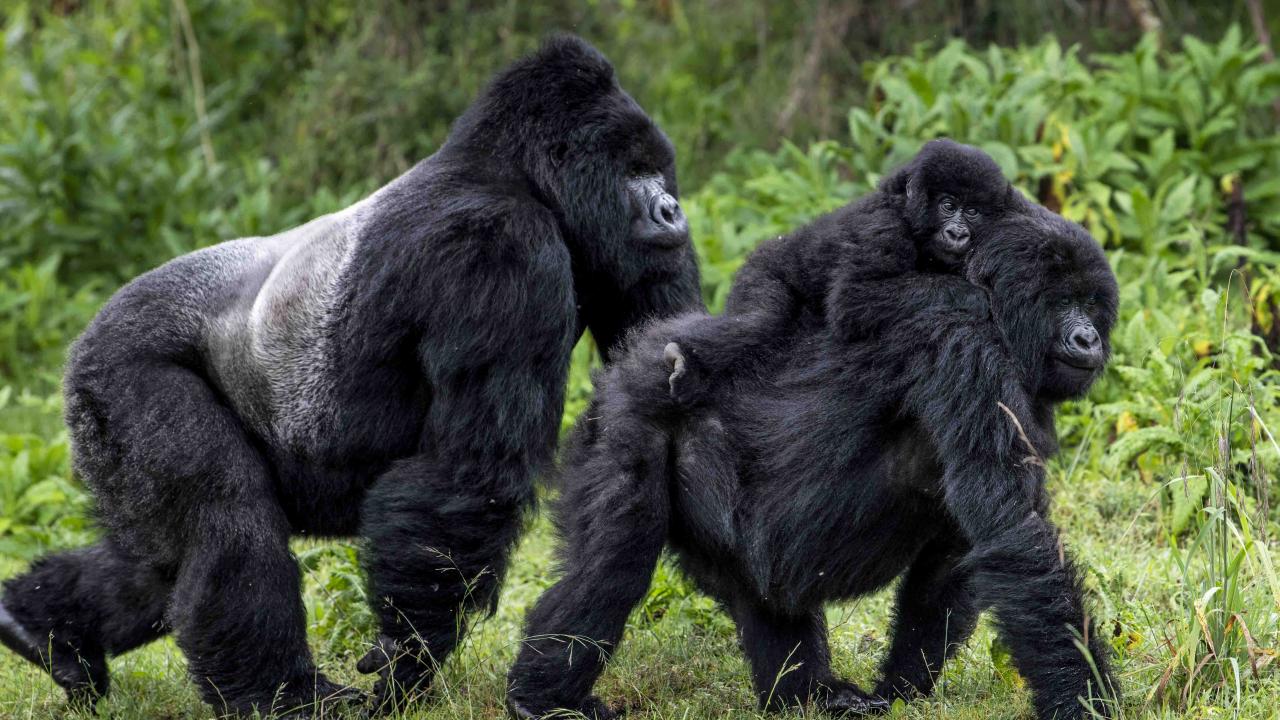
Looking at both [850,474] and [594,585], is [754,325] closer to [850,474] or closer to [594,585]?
[850,474]

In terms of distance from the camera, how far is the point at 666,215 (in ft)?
13.1

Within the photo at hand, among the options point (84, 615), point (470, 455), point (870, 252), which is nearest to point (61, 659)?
point (84, 615)

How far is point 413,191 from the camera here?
154 inches

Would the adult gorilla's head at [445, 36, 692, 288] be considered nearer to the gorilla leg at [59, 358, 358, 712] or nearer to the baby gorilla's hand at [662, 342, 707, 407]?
the baby gorilla's hand at [662, 342, 707, 407]

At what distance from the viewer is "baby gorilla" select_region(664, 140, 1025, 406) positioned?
3416 mm

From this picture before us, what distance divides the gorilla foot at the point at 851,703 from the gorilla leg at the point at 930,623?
5cm

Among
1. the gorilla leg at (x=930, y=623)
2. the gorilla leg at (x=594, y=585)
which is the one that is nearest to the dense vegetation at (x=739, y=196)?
the gorilla leg at (x=930, y=623)

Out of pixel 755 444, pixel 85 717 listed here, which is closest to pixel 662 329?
pixel 755 444

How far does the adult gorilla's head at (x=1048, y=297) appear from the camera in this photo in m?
3.31

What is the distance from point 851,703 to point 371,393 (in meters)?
1.47

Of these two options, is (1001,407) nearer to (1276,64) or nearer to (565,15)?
(1276,64)

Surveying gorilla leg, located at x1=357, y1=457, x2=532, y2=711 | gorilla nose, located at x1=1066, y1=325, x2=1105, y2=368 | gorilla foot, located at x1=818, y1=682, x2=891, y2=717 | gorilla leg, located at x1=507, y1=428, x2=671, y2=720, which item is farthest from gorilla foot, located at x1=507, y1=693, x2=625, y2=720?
gorilla nose, located at x1=1066, y1=325, x2=1105, y2=368

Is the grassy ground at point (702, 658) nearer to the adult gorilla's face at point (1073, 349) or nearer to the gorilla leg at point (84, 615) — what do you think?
the gorilla leg at point (84, 615)

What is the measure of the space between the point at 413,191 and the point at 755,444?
3.94ft
